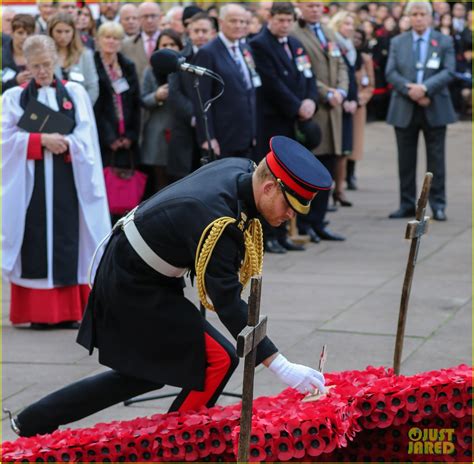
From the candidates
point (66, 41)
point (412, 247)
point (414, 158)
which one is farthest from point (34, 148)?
point (414, 158)

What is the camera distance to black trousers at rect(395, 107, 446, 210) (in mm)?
11547

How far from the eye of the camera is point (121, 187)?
9.73m

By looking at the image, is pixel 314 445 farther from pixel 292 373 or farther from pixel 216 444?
pixel 216 444

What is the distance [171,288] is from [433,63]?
7.57 meters

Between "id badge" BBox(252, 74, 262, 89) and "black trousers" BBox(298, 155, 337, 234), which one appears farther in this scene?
"black trousers" BBox(298, 155, 337, 234)

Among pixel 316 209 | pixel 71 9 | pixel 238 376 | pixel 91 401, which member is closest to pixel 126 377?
pixel 91 401

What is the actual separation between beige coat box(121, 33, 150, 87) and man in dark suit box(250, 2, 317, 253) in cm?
119

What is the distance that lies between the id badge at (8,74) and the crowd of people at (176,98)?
0.13 ft

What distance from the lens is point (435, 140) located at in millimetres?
11531

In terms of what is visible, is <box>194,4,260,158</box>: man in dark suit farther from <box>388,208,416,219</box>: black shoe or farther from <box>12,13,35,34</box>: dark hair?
<box>388,208,416,219</box>: black shoe

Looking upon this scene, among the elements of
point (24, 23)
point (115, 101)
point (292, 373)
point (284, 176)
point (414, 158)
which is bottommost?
point (414, 158)

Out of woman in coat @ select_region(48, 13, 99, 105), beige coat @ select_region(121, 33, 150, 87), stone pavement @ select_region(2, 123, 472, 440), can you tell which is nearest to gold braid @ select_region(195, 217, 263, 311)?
stone pavement @ select_region(2, 123, 472, 440)

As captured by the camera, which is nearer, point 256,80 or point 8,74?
point 8,74

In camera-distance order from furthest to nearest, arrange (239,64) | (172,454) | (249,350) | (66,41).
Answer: (239,64) → (66,41) → (172,454) → (249,350)
